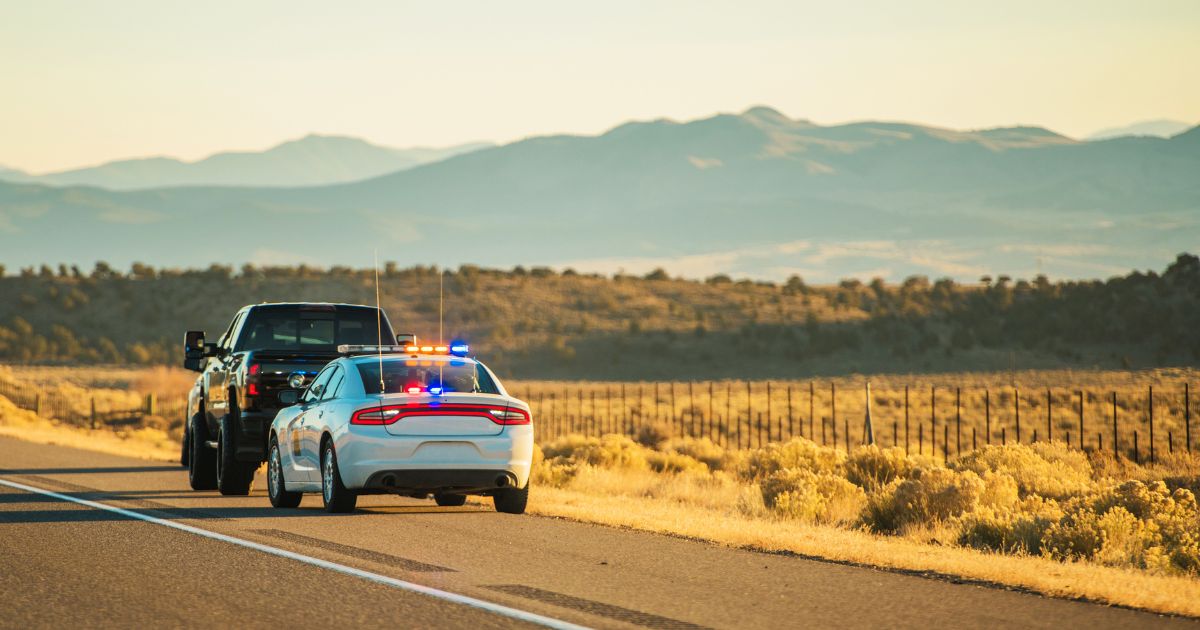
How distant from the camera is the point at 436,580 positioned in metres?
11.5

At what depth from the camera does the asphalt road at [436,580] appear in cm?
1002

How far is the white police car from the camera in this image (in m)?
15.5

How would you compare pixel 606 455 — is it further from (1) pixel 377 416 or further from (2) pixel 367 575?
(2) pixel 367 575

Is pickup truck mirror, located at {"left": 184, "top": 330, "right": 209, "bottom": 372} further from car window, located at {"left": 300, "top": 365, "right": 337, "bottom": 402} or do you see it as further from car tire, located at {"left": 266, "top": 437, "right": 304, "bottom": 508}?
car window, located at {"left": 300, "top": 365, "right": 337, "bottom": 402}

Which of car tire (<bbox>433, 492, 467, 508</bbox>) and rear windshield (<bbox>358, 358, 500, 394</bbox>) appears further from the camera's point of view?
car tire (<bbox>433, 492, 467, 508</bbox>)

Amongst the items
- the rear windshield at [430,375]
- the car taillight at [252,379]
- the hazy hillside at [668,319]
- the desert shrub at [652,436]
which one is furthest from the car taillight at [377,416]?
the hazy hillside at [668,319]

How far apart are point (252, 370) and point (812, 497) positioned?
6.58 metres

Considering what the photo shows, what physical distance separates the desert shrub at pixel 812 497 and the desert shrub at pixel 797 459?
128 inches

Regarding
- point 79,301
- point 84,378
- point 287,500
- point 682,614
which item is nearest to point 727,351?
point 84,378

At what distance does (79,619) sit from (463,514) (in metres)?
7.09

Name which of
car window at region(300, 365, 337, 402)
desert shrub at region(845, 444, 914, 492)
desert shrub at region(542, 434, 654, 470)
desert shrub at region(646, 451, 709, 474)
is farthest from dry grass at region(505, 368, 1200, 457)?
car window at region(300, 365, 337, 402)

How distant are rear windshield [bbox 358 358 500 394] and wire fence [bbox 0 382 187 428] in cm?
3550

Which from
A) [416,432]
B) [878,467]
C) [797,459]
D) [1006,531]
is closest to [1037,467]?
[878,467]

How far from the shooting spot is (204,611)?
1023cm
